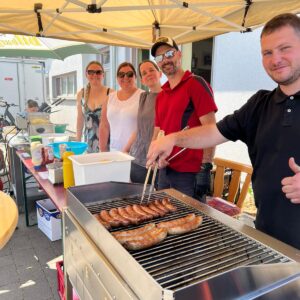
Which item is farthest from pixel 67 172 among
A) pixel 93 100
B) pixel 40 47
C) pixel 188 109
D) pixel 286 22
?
pixel 40 47

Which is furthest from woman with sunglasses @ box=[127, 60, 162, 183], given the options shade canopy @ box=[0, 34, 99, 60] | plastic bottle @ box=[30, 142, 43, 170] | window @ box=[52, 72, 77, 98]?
window @ box=[52, 72, 77, 98]

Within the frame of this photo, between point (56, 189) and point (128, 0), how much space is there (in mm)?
2152

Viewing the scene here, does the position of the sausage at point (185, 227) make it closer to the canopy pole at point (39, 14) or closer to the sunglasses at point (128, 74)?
the sunglasses at point (128, 74)

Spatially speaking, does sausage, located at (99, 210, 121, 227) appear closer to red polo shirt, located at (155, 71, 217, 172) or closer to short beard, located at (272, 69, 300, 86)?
red polo shirt, located at (155, 71, 217, 172)

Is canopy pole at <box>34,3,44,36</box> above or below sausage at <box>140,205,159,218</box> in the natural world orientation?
above

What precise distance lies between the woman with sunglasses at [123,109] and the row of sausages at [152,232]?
1849 mm

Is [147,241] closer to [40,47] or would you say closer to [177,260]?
[177,260]

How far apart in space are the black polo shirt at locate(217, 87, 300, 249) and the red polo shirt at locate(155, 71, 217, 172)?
0.67 meters

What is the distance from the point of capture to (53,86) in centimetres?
1542

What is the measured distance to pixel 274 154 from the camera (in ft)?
5.02

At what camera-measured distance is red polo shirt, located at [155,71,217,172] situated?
2.39 m

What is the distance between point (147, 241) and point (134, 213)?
35cm

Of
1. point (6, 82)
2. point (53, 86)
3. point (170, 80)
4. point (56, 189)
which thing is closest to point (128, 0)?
point (170, 80)

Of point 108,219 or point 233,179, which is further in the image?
point 233,179
